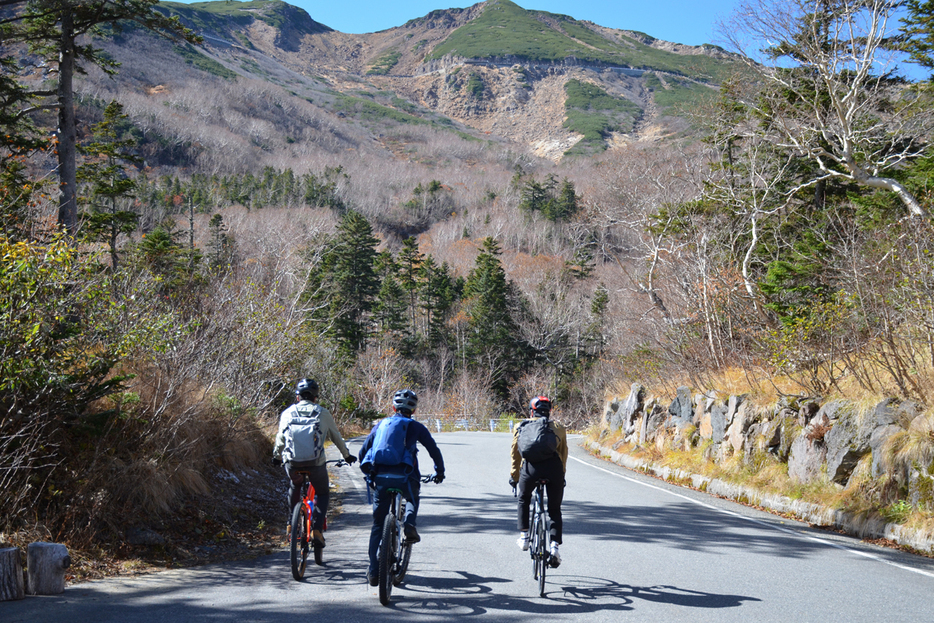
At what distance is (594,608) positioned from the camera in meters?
5.57

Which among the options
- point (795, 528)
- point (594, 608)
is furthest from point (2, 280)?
point (795, 528)

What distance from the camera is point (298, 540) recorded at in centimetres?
647

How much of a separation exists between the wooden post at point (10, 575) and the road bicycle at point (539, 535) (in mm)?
4366

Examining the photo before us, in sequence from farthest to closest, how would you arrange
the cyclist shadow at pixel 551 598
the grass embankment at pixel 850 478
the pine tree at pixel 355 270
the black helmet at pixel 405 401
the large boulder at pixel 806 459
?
the pine tree at pixel 355 270 < the large boulder at pixel 806 459 < the grass embankment at pixel 850 478 < the black helmet at pixel 405 401 < the cyclist shadow at pixel 551 598

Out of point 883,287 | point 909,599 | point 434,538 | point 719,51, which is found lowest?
point 434,538

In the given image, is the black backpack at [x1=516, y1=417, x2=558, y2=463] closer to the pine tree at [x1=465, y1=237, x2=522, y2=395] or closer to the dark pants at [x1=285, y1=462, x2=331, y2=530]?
the dark pants at [x1=285, y1=462, x2=331, y2=530]

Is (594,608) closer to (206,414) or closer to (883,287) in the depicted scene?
(206,414)

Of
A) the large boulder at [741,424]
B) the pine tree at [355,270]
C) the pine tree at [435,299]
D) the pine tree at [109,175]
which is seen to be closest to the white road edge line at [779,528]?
the large boulder at [741,424]

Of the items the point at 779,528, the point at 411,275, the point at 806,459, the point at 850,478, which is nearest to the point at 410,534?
the point at 779,528

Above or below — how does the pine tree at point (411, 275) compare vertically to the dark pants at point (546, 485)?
above

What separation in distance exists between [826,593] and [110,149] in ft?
86.3

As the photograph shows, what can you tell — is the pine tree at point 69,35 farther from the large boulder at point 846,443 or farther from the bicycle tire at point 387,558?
the large boulder at point 846,443

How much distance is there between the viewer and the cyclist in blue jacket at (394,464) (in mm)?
5923

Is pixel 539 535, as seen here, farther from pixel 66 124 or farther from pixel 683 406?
pixel 66 124
